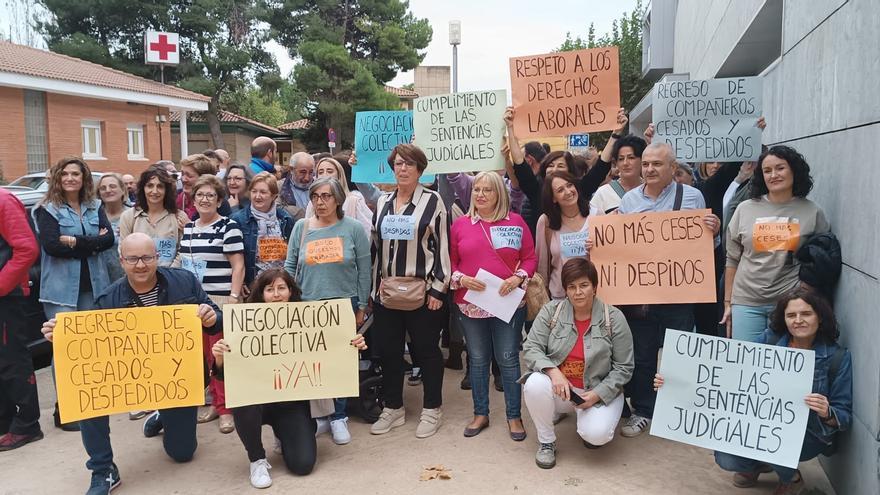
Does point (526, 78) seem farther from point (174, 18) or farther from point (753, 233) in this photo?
point (174, 18)

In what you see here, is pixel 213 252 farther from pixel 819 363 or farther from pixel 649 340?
pixel 819 363

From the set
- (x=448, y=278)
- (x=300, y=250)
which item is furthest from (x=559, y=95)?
(x=300, y=250)

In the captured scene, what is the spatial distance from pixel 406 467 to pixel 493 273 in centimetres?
144

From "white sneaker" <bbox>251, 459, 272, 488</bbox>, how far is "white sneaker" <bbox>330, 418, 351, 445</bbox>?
26.4 inches

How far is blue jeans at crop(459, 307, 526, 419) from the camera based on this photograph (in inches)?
188

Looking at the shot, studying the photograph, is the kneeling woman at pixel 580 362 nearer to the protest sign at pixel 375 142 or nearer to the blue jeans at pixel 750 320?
the blue jeans at pixel 750 320

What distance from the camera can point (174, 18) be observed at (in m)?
40.3

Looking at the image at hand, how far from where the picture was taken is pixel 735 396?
3848 mm

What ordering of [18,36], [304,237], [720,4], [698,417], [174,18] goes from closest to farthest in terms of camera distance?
[698,417] < [304,237] < [720,4] < [174,18] < [18,36]

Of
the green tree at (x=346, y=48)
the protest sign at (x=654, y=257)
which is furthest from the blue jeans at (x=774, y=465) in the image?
the green tree at (x=346, y=48)

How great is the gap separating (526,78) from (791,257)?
8.09 feet

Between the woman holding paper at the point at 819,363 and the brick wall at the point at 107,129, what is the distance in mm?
26933

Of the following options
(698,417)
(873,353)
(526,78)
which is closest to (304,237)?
(526,78)

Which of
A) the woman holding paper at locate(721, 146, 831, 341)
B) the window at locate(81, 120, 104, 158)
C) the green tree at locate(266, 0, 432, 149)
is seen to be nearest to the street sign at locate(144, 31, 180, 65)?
the green tree at locate(266, 0, 432, 149)
